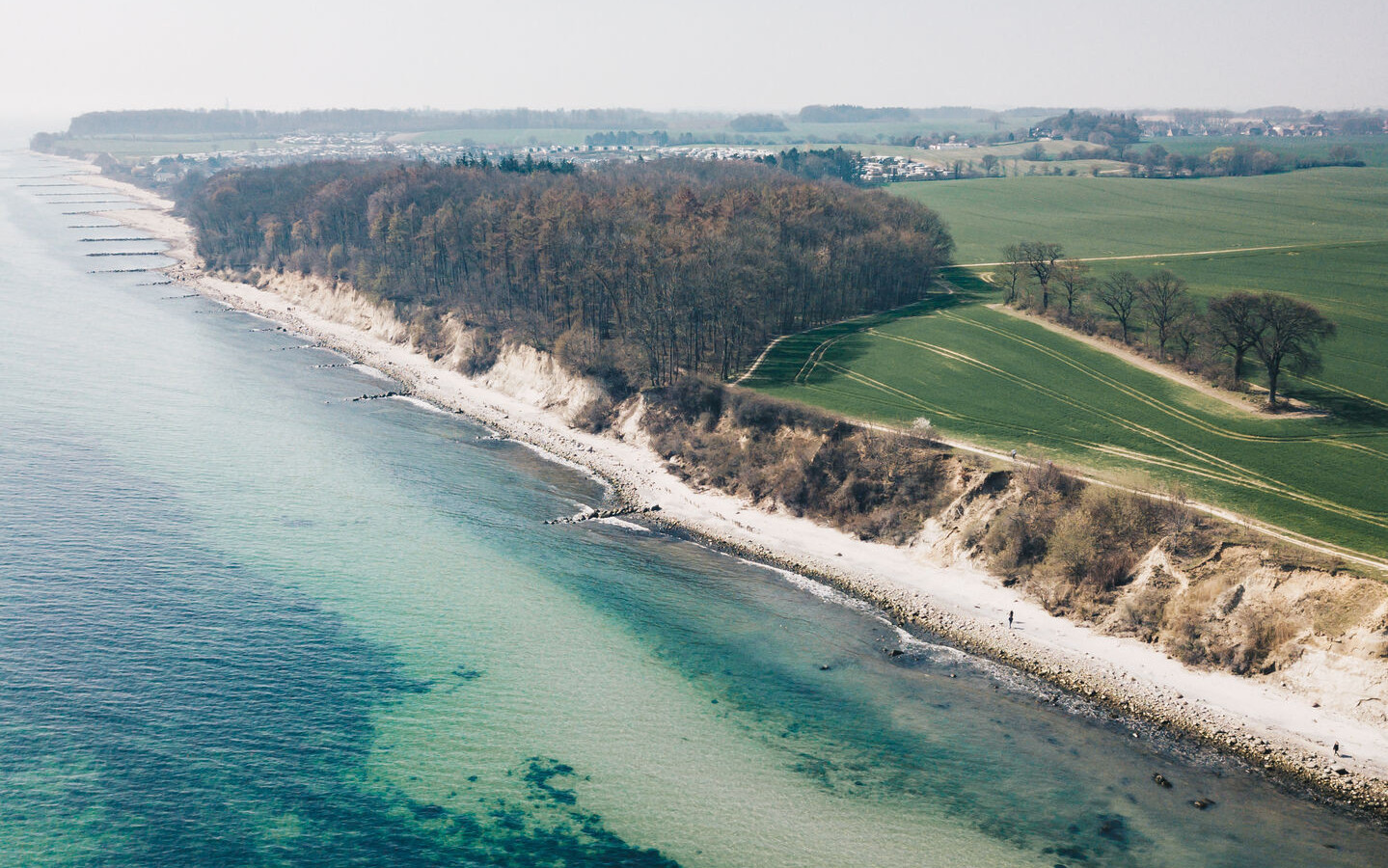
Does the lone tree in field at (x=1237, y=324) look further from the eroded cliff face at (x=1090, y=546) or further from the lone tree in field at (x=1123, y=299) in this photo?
the eroded cliff face at (x=1090, y=546)

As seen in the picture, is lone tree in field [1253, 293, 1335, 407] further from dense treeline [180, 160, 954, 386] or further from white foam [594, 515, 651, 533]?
white foam [594, 515, 651, 533]

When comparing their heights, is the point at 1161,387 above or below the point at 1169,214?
below

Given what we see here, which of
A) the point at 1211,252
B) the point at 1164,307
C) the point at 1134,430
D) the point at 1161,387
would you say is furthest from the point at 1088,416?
the point at 1211,252

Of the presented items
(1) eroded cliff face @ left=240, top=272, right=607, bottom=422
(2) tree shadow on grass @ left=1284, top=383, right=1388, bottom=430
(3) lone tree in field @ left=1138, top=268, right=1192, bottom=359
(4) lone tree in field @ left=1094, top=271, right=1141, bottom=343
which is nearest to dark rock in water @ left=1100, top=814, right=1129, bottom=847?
(2) tree shadow on grass @ left=1284, top=383, right=1388, bottom=430

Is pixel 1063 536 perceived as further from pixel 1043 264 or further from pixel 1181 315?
pixel 1043 264

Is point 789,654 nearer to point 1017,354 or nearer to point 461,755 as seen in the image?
point 461,755
